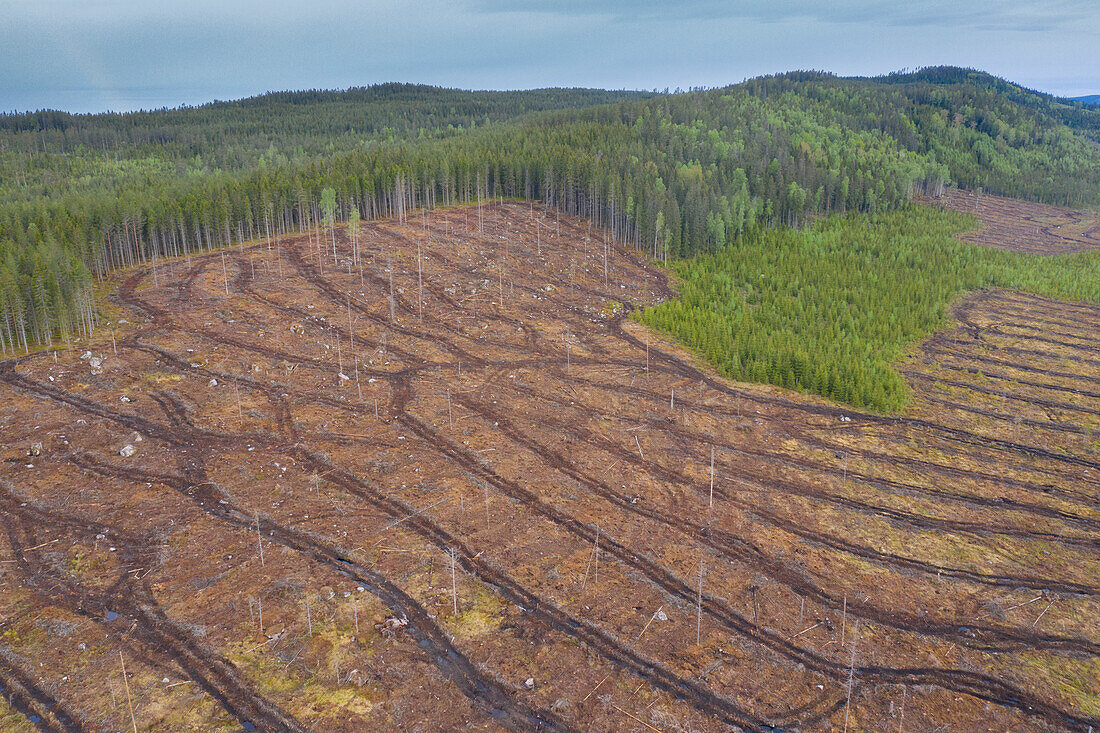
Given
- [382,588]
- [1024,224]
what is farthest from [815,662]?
[1024,224]

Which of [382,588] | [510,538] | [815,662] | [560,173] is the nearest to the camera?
[815,662]

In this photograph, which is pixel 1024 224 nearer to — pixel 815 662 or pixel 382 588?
pixel 815 662

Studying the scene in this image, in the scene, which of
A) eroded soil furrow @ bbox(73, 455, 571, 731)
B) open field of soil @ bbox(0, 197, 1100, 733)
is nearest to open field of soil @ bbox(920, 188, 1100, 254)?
open field of soil @ bbox(0, 197, 1100, 733)

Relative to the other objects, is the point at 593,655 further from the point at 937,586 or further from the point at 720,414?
the point at 720,414

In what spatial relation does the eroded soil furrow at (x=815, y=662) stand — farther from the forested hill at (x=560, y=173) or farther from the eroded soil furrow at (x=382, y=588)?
the forested hill at (x=560, y=173)

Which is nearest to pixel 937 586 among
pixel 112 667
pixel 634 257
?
pixel 112 667

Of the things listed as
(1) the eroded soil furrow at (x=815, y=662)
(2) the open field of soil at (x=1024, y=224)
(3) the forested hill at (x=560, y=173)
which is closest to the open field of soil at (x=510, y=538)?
(1) the eroded soil furrow at (x=815, y=662)

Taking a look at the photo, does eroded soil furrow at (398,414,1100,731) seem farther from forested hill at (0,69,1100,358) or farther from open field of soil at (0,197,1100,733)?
forested hill at (0,69,1100,358)
